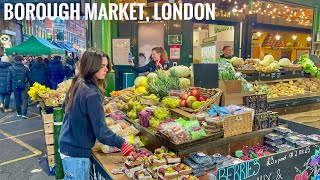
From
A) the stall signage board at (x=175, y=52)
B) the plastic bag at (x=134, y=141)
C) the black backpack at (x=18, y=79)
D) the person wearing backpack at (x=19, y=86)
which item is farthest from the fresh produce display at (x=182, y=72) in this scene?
the black backpack at (x=18, y=79)

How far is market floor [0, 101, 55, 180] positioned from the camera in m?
4.85

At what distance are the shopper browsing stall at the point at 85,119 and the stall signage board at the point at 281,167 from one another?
0.96m

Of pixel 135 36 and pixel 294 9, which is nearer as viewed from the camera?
pixel 135 36

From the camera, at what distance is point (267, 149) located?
315 centimetres

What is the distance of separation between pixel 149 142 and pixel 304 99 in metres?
3.08

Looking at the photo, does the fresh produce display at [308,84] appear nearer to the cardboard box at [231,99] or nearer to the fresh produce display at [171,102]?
the cardboard box at [231,99]

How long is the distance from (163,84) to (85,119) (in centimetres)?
168

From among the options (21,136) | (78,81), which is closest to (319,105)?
(78,81)

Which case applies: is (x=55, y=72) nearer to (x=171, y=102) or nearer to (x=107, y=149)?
(x=171, y=102)

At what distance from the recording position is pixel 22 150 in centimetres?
608

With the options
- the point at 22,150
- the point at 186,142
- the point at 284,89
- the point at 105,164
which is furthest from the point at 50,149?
the point at 284,89

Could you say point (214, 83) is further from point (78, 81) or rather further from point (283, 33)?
point (283, 33)

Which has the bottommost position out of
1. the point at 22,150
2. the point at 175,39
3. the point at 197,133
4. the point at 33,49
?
the point at 22,150

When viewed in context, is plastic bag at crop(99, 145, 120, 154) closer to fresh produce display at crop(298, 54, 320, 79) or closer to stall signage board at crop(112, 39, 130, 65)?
fresh produce display at crop(298, 54, 320, 79)
